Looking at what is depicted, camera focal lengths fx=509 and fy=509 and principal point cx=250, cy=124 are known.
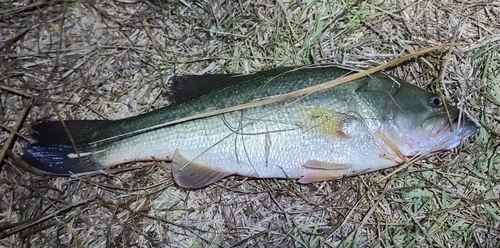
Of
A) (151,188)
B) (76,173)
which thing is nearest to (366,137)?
(151,188)

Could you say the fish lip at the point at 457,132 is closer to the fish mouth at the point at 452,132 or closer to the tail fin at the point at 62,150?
the fish mouth at the point at 452,132

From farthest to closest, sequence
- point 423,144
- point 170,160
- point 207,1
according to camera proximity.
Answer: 1. point 207,1
2. point 170,160
3. point 423,144

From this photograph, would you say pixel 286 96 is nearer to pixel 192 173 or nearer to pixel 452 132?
pixel 192 173

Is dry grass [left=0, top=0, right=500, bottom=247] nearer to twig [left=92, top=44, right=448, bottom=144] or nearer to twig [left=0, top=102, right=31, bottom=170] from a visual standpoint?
twig [left=0, top=102, right=31, bottom=170]

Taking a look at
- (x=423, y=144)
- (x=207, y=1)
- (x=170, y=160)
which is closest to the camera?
(x=423, y=144)

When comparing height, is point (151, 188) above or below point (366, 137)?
below

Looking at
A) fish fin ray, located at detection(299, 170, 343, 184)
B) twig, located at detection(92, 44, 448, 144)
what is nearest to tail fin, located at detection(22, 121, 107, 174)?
twig, located at detection(92, 44, 448, 144)

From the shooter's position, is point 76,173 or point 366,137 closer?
point 366,137

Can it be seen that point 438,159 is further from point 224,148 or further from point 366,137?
point 224,148

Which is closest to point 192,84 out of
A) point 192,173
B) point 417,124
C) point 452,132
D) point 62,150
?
point 192,173
